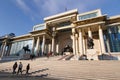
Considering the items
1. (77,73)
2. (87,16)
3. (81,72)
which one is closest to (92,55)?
(87,16)

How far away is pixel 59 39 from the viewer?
3172 cm

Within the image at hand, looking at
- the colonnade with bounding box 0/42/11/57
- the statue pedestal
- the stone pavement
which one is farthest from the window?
the colonnade with bounding box 0/42/11/57

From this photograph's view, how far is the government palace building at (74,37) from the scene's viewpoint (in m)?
22.5

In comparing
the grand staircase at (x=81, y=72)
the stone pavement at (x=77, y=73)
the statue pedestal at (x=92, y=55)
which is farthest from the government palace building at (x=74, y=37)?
the stone pavement at (x=77, y=73)

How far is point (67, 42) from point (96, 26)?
9.25 meters

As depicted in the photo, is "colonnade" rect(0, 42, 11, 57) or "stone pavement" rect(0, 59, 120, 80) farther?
"colonnade" rect(0, 42, 11, 57)

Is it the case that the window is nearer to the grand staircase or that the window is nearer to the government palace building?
the government palace building

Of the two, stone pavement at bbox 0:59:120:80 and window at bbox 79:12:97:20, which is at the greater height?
window at bbox 79:12:97:20

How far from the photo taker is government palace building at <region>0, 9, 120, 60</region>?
22.5 meters

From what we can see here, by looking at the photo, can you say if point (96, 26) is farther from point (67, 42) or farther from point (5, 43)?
point (5, 43)

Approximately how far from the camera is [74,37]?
26.6m

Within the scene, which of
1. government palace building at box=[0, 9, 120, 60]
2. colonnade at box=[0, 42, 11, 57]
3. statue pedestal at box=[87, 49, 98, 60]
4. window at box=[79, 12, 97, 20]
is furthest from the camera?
colonnade at box=[0, 42, 11, 57]

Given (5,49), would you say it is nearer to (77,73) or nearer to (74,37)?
(74,37)

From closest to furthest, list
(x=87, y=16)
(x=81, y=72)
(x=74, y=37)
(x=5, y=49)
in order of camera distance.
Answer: (x=81, y=72)
(x=87, y=16)
(x=74, y=37)
(x=5, y=49)
